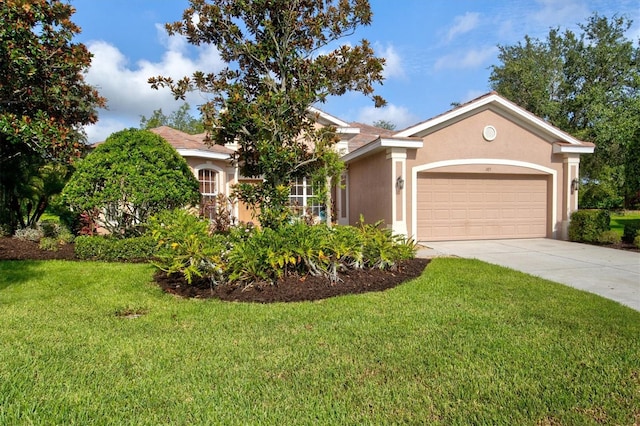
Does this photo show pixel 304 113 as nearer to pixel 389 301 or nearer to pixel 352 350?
pixel 389 301

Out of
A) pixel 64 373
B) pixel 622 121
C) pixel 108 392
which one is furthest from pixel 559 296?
pixel 622 121

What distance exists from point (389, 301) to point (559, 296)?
99.3 inches

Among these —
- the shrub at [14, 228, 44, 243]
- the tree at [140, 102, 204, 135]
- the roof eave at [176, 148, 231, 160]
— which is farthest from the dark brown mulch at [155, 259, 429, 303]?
the tree at [140, 102, 204, 135]

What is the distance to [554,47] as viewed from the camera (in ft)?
92.9

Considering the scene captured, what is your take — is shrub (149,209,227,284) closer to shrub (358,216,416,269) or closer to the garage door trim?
shrub (358,216,416,269)

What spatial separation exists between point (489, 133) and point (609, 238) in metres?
4.59

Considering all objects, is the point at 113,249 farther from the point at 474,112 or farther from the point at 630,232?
the point at 630,232

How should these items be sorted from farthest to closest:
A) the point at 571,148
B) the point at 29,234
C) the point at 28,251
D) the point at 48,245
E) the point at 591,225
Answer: the point at 571,148
the point at 591,225
the point at 29,234
the point at 48,245
the point at 28,251

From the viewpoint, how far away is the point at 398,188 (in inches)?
444

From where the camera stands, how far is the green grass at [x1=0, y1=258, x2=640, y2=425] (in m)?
2.65

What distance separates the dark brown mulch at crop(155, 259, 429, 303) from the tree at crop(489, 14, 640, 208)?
68.5 ft

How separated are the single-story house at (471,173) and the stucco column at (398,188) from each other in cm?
3

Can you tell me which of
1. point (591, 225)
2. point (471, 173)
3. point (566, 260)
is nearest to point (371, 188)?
point (471, 173)

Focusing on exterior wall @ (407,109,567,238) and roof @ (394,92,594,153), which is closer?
roof @ (394,92,594,153)
